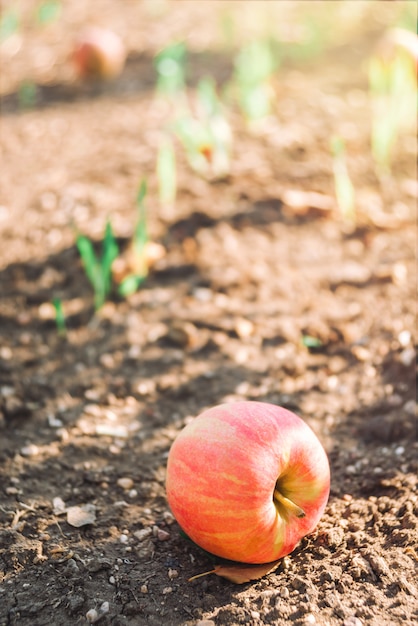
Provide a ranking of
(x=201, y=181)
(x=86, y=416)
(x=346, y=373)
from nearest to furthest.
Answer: (x=86, y=416), (x=346, y=373), (x=201, y=181)

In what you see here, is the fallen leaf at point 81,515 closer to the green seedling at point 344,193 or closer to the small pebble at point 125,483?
the small pebble at point 125,483

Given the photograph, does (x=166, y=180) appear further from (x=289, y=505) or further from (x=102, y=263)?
(x=289, y=505)

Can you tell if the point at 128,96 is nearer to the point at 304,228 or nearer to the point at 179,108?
the point at 179,108

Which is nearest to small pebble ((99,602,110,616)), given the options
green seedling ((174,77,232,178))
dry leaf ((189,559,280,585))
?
dry leaf ((189,559,280,585))

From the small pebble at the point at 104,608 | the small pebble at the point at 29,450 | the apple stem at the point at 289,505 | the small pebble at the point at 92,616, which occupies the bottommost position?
the small pebble at the point at 104,608

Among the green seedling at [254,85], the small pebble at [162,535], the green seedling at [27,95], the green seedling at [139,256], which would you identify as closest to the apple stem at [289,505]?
the small pebble at [162,535]

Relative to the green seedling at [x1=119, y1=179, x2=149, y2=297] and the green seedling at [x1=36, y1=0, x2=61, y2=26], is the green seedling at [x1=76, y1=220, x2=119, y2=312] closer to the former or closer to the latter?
the green seedling at [x1=119, y1=179, x2=149, y2=297]

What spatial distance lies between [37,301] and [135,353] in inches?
18.6

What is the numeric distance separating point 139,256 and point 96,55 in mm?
1998

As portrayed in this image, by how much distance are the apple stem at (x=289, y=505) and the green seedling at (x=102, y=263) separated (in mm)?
1150

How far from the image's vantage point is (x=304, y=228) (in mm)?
3045

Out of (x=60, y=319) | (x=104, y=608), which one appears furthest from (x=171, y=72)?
(x=104, y=608)

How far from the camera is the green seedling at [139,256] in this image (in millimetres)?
2502

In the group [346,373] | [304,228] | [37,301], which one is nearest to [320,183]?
[304,228]
